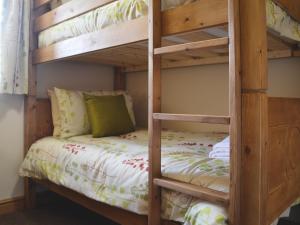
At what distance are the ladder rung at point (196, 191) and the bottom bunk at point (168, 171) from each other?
1.2 inches

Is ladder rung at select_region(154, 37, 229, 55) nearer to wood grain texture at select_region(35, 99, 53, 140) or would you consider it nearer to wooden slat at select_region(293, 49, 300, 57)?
wooden slat at select_region(293, 49, 300, 57)

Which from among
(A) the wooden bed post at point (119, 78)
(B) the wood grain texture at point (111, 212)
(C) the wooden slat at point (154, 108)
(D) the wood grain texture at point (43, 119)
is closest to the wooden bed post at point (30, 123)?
(D) the wood grain texture at point (43, 119)

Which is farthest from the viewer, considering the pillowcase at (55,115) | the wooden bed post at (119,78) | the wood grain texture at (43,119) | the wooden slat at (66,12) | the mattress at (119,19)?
the wooden bed post at (119,78)

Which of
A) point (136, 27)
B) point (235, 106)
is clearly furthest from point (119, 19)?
point (235, 106)

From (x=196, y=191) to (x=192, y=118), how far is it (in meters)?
0.27

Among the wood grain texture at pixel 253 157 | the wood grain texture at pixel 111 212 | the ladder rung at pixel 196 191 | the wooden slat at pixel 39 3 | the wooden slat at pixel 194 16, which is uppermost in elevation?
the wooden slat at pixel 39 3

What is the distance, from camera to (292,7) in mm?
1278

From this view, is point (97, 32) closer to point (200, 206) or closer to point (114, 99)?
point (114, 99)

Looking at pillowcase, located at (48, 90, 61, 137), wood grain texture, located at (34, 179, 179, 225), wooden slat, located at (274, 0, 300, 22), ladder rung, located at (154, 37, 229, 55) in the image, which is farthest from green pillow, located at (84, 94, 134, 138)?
wooden slat, located at (274, 0, 300, 22)

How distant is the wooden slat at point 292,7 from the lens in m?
1.18

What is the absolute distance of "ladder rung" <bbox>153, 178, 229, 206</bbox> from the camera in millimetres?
976

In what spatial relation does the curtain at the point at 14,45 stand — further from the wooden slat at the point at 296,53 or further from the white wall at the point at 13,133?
the wooden slat at the point at 296,53

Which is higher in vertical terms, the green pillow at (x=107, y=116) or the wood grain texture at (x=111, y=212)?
the green pillow at (x=107, y=116)

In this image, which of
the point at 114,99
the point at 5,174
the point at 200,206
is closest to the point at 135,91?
the point at 114,99
